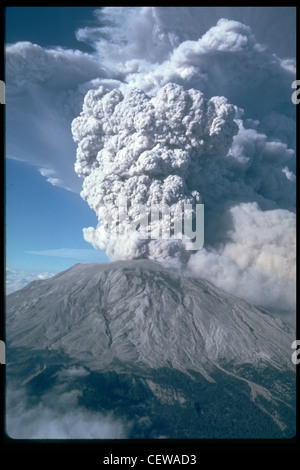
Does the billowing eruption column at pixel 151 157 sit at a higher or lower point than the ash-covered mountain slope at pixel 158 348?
higher

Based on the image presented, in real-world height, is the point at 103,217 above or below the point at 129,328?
above

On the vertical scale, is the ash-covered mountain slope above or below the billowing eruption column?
below

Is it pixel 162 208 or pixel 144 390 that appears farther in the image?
pixel 162 208

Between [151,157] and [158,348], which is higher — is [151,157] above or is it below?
above

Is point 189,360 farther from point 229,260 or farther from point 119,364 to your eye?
point 229,260

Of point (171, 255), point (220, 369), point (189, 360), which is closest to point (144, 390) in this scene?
point (189, 360)

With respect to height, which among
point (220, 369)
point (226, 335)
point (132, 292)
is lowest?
point (220, 369)
